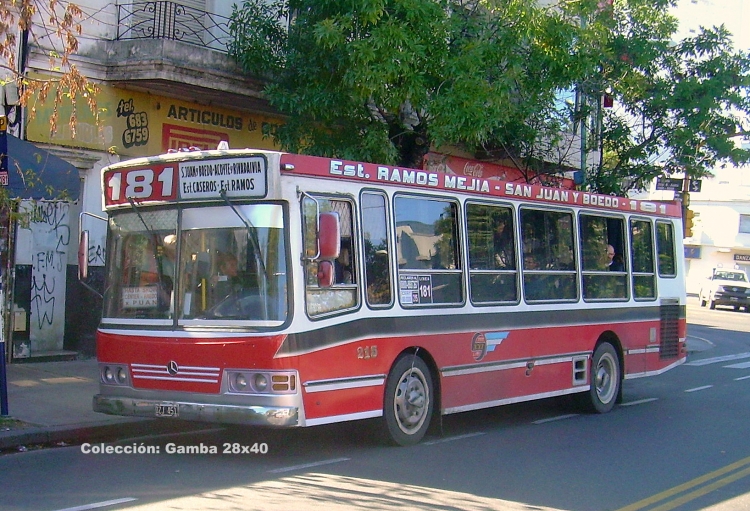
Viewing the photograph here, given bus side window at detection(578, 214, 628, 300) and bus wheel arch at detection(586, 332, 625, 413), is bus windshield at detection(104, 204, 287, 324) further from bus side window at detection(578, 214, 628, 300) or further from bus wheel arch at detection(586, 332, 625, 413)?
bus wheel arch at detection(586, 332, 625, 413)

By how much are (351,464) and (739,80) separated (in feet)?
44.1

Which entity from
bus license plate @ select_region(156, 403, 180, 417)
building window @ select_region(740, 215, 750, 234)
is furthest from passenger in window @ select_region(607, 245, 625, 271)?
building window @ select_region(740, 215, 750, 234)

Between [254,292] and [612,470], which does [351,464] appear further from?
[612,470]

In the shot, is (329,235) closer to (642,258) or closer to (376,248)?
(376,248)

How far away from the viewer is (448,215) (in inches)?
390

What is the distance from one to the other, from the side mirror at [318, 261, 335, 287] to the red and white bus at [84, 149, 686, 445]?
0.01 m

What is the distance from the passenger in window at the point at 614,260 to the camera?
12.6 m

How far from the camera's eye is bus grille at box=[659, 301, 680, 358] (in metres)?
13.6

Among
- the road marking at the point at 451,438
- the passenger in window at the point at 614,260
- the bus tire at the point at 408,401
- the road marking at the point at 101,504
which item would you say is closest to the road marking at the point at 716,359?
the passenger in window at the point at 614,260

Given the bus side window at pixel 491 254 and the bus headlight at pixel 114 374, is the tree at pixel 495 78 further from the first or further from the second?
the bus headlight at pixel 114 374

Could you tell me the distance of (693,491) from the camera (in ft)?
25.2

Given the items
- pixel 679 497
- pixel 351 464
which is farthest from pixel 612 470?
pixel 351 464

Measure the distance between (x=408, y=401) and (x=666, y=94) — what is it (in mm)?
11629

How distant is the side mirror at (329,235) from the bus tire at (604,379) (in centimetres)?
553
